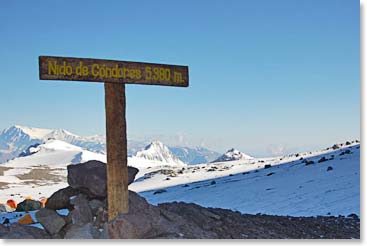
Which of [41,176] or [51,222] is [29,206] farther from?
[41,176]

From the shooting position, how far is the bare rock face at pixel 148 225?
631 cm

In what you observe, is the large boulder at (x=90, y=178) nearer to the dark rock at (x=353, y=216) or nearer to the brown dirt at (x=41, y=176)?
the dark rock at (x=353, y=216)

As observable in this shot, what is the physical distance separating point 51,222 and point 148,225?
1.62 m

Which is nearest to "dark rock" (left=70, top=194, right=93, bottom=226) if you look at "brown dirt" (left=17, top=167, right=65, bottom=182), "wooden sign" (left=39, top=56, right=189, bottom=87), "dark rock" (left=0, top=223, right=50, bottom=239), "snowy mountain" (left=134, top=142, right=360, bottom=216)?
"dark rock" (left=0, top=223, right=50, bottom=239)

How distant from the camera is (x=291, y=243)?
20.3 ft

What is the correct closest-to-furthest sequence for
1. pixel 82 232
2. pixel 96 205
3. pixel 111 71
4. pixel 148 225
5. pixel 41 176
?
pixel 111 71, pixel 148 225, pixel 82 232, pixel 96 205, pixel 41 176

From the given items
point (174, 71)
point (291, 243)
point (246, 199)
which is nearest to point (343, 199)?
point (246, 199)

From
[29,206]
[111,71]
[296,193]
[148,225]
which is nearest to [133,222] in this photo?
[148,225]

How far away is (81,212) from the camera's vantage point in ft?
23.1

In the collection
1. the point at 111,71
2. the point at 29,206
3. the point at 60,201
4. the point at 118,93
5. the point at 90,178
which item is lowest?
the point at 29,206

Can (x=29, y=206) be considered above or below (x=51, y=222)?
below

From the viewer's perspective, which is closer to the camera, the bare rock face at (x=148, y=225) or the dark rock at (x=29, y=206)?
the bare rock face at (x=148, y=225)

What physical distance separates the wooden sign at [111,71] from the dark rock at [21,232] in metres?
2.35

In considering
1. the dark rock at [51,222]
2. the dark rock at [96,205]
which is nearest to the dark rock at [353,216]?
the dark rock at [96,205]
